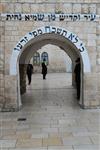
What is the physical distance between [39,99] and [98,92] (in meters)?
3.38

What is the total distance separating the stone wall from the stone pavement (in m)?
0.67

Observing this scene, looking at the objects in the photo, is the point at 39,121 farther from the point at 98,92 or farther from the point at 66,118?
the point at 98,92

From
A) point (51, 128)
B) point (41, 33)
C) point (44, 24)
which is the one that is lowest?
point (51, 128)

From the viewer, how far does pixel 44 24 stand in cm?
1235

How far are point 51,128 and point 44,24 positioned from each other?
14.5ft

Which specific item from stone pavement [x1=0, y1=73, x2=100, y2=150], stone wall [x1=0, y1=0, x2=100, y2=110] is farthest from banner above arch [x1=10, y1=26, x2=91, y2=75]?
stone pavement [x1=0, y1=73, x2=100, y2=150]

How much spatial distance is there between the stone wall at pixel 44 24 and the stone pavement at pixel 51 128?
2.19ft

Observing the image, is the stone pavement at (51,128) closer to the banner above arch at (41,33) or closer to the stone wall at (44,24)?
the stone wall at (44,24)

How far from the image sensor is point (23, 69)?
18.1m

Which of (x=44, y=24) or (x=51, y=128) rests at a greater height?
(x=44, y=24)

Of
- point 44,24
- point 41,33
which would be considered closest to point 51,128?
point 41,33

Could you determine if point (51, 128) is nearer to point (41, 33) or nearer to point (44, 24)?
point (41, 33)

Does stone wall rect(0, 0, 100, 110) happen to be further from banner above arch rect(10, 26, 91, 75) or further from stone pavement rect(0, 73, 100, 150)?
stone pavement rect(0, 73, 100, 150)

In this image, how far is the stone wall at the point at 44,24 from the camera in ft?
40.3
